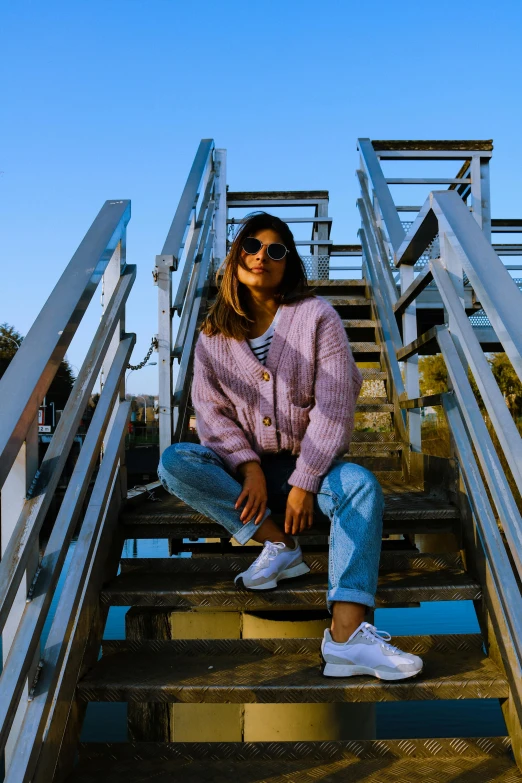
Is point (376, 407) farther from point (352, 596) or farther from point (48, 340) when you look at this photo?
point (48, 340)

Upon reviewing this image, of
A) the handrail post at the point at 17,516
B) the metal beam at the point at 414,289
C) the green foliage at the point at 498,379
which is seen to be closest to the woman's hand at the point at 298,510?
the handrail post at the point at 17,516

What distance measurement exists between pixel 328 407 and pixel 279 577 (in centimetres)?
48

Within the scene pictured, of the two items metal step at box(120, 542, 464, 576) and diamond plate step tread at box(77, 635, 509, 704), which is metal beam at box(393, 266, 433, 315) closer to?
metal step at box(120, 542, 464, 576)

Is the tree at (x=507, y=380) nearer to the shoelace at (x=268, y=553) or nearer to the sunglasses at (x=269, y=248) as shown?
the sunglasses at (x=269, y=248)

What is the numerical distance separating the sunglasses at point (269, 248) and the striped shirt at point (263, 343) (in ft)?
0.51

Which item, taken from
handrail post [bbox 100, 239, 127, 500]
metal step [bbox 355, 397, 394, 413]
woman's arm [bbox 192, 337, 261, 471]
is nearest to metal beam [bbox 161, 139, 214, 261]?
handrail post [bbox 100, 239, 127, 500]

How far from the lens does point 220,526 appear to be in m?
2.15

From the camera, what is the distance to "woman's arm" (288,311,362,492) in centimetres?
182

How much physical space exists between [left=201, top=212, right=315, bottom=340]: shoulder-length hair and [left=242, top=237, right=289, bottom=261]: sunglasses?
5 centimetres

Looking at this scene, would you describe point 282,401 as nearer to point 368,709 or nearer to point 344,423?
point 344,423

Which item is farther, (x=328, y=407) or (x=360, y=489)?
(x=328, y=407)

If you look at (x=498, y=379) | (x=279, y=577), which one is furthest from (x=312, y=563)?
(x=498, y=379)

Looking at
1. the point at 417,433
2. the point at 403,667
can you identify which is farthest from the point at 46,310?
the point at 417,433

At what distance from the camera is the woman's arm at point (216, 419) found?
6.31 ft
